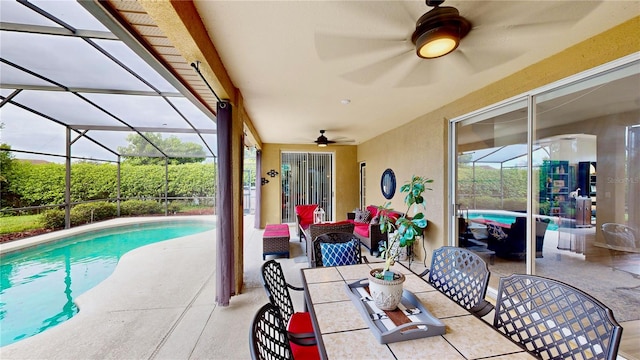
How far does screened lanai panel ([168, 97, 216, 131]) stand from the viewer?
4.72 meters

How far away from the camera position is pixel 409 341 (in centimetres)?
106

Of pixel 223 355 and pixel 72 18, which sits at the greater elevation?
pixel 72 18

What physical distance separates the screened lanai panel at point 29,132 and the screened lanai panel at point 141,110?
1697 millimetres

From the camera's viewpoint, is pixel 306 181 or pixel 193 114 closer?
pixel 193 114

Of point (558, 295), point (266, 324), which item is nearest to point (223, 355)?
point (266, 324)

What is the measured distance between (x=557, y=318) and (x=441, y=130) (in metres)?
A: 3.04

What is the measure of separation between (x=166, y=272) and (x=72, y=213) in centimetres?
645

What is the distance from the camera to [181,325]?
2338 millimetres

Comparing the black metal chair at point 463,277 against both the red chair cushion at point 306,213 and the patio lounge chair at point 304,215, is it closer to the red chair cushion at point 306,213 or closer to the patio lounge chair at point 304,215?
the patio lounge chair at point 304,215

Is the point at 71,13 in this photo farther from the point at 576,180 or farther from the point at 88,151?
the point at 88,151

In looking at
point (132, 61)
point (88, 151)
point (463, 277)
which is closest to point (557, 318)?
point (463, 277)

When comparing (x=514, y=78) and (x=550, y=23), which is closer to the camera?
(x=550, y=23)

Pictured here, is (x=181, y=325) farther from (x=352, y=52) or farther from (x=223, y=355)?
(x=352, y=52)

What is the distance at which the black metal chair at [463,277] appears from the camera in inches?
61.5
